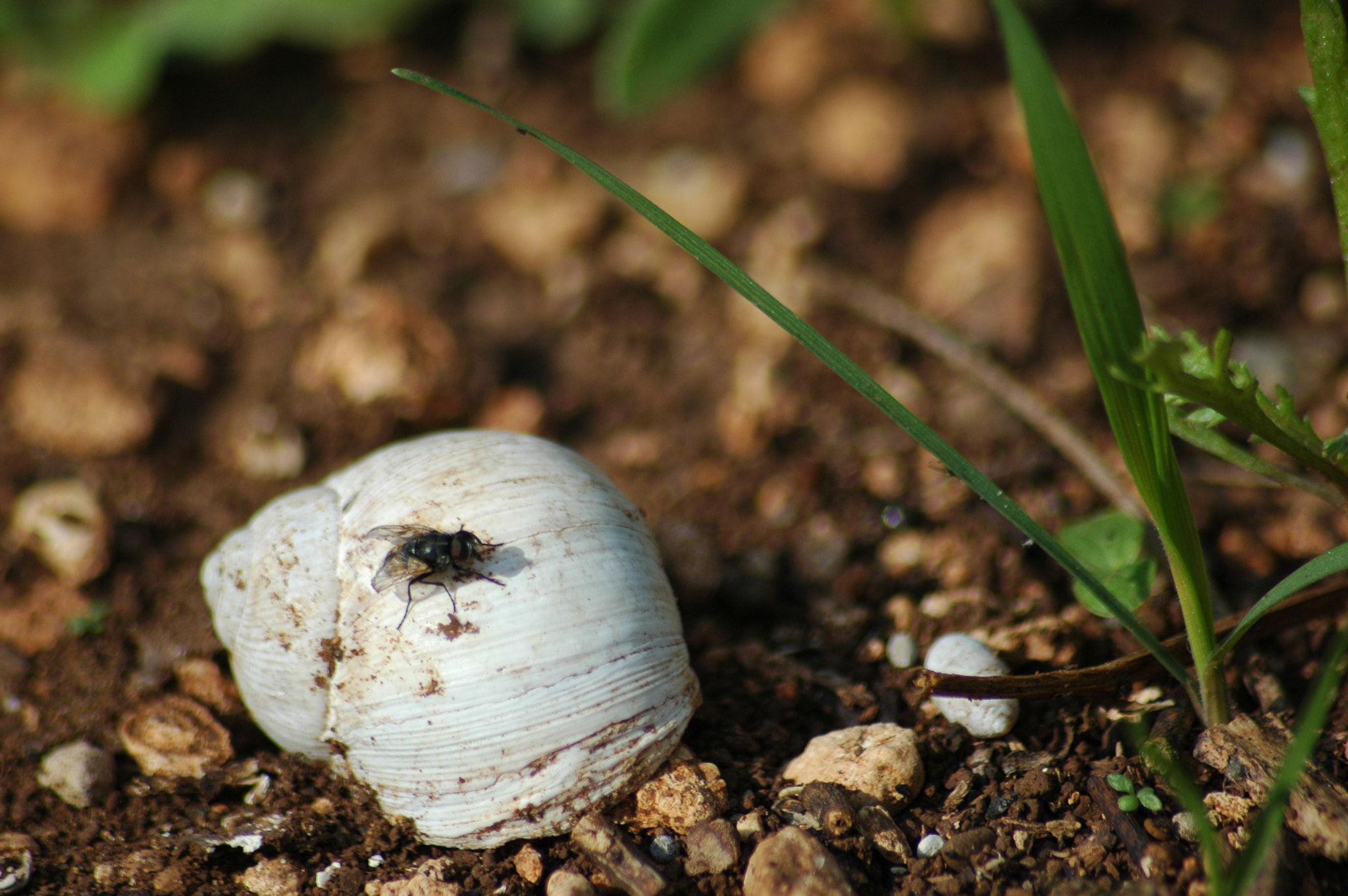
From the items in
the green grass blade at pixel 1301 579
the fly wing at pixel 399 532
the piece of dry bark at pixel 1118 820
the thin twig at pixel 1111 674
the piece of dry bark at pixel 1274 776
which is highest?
the green grass blade at pixel 1301 579

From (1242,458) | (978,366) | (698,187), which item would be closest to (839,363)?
(1242,458)

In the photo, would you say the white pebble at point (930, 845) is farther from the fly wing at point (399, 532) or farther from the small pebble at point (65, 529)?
the small pebble at point (65, 529)

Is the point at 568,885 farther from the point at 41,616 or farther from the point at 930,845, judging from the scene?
the point at 41,616

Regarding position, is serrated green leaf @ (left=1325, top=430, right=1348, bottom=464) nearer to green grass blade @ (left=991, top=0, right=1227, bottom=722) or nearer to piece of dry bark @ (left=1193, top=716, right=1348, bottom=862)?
green grass blade @ (left=991, top=0, right=1227, bottom=722)

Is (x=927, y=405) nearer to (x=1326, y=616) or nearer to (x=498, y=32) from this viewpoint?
(x=1326, y=616)

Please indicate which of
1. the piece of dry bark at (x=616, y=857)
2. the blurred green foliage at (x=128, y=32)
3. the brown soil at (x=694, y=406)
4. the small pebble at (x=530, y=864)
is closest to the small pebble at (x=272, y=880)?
the brown soil at (x=694, y=406)

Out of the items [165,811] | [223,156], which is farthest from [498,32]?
[165,811]
